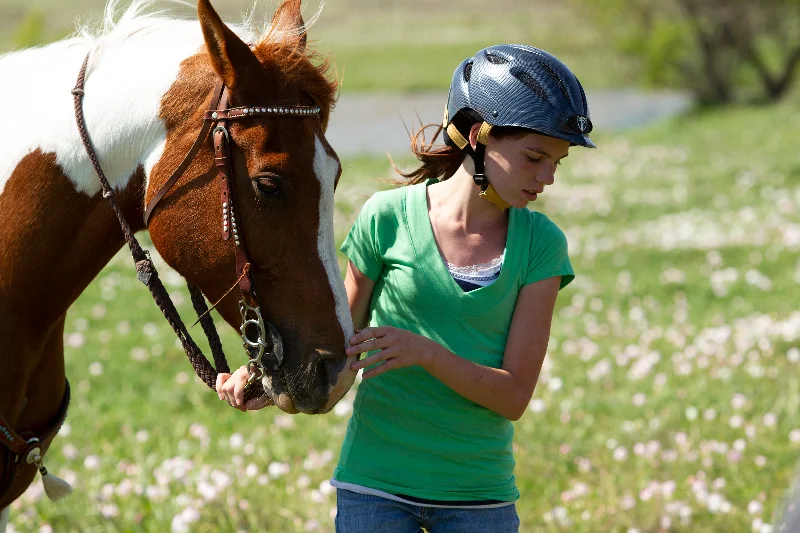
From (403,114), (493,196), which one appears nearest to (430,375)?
(493,196)

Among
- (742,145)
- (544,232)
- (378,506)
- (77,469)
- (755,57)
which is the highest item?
(544,232)

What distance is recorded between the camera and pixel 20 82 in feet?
10.6

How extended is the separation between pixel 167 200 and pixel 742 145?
21.6 m

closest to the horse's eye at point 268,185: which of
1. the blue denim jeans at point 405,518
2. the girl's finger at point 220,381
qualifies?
the girl's finger at point 220,381

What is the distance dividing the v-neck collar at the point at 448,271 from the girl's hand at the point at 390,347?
32 centimetres

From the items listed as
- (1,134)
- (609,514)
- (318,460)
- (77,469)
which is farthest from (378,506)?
(77,469)

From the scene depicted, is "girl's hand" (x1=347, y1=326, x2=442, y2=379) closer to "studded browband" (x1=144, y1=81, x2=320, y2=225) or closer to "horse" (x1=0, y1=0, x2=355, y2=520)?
"horse" (x1=0, y1=0, x2=355, y2=520)

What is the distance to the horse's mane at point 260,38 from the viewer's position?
2967 mm

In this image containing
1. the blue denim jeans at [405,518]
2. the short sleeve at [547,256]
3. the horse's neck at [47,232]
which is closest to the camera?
the horse's neck at [47,232]

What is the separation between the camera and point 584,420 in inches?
260

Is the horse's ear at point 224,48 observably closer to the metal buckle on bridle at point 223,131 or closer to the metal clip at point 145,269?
the metal buckle on bridle at point 223,131

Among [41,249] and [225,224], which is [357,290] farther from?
[41,249]

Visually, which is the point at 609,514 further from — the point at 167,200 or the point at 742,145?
the point at 742,145

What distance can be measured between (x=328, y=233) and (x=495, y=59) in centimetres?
95
